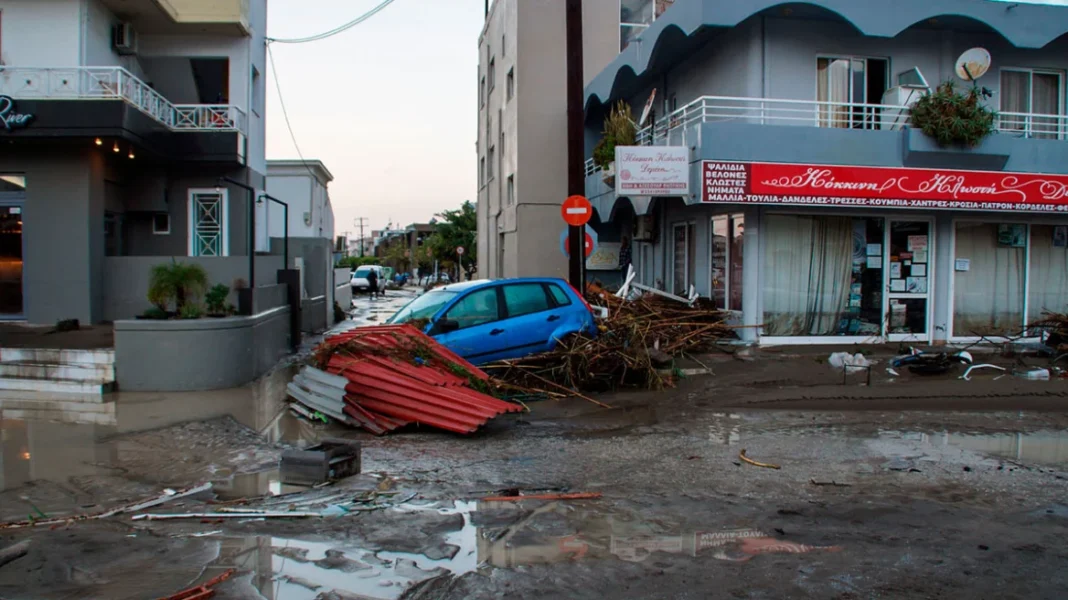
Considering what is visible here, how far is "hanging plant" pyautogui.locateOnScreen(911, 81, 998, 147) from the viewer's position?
14.2 m

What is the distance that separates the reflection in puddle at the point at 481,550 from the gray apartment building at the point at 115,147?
9236 millimetres

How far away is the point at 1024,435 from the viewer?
883 centimetres

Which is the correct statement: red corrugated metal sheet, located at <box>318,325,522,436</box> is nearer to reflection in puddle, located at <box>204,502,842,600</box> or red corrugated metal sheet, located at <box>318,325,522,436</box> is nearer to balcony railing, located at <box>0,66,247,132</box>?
reflection in puddle, located at <box>204,502,842,600</box>

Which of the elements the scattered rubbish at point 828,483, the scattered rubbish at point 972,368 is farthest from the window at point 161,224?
the scattered rubbish at point 972,368

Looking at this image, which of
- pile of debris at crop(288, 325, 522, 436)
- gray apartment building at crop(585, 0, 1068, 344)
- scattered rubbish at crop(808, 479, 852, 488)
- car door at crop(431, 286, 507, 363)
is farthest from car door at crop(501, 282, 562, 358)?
scattered rubbish at crop(808, 479, 852, 488)

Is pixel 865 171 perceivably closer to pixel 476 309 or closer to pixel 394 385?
pixel 476 309

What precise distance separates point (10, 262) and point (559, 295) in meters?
10.7

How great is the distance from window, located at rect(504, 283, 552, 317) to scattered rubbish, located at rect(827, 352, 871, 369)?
188 inches

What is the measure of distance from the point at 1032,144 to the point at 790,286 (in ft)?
17.7

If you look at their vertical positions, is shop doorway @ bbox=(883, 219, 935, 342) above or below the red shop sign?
below

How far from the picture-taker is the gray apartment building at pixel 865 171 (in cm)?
1395

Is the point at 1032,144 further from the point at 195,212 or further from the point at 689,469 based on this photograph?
the point at 195,212

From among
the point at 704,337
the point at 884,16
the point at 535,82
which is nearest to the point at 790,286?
the point at 704,337

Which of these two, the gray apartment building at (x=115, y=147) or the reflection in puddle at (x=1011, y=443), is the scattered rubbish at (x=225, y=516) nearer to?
the reflection in puddle at (x=1011, y=443)
